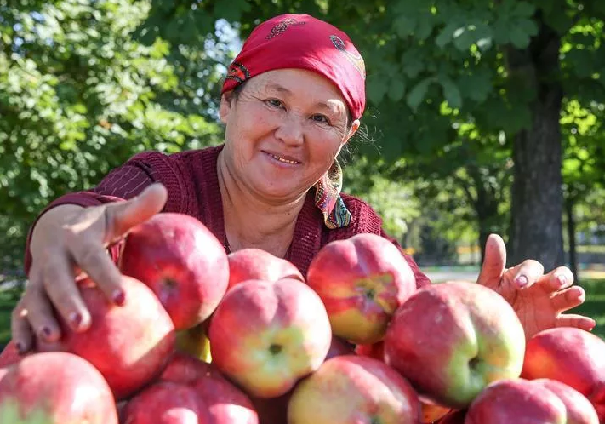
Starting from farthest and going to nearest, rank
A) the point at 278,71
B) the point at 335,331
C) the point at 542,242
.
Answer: the point at 542,242
the point at 278,71
the point at 335,331

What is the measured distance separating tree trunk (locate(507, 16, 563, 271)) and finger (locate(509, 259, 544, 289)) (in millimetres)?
4896

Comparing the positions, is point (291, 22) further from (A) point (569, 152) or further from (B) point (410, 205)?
(B) point (410, 205)

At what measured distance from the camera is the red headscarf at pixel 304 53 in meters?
2.03

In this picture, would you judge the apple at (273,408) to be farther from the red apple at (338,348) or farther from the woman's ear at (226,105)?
the woman's ear at (226,105)

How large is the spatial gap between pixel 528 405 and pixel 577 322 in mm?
688

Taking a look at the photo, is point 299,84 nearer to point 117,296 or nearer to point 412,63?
point 117,296

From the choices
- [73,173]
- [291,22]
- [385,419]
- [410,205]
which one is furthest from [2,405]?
[410,205]

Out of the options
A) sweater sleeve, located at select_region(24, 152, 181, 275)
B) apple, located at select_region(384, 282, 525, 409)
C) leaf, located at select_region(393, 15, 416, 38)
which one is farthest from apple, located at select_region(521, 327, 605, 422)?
leaf, located at select_region(393, 15, 416, 38)

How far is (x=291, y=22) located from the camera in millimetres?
2113

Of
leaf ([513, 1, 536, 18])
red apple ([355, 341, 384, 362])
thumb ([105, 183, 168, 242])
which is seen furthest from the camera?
leaf ([513, 1, 536, 18])

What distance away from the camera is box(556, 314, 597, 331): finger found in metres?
1.68

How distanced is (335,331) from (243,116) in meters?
0.99

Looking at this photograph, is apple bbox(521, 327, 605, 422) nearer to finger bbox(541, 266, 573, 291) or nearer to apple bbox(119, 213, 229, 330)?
finger bbox(541, 266, 573, 291)

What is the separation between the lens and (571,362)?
130 centimetres
